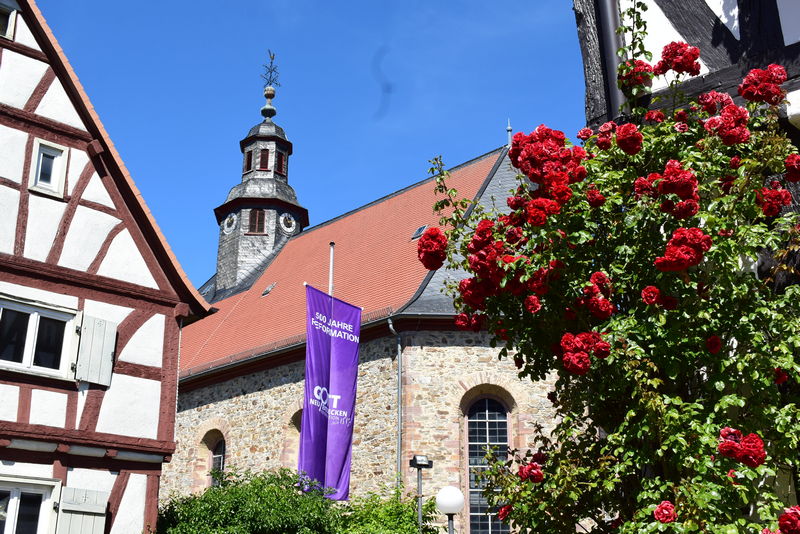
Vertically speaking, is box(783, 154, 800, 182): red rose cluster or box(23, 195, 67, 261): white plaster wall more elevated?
box(23, 195, 67, 261): white plaster wall

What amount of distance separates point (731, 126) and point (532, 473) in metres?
2.44

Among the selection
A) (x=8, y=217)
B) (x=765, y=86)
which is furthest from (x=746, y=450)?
(x=8, y=217)

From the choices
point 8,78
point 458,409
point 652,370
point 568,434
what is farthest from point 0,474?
point 458,409

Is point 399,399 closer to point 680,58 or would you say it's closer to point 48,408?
point 48,408

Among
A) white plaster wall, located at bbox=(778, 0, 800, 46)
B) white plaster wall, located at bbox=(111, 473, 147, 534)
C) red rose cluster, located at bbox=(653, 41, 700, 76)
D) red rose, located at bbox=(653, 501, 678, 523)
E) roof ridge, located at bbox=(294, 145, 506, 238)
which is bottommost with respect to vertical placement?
red rose, located at bbox=(653, 501, 678, 523)

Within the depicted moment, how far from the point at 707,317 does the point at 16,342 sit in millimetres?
7394

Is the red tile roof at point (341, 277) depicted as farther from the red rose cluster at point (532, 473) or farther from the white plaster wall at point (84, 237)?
the red rose cluster at point (532, 473)

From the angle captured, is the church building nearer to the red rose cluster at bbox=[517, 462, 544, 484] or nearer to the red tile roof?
the red tile roof

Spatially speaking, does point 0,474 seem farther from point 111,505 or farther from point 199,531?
point 199,531

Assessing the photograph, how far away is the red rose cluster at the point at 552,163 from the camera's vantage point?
18.3 feet

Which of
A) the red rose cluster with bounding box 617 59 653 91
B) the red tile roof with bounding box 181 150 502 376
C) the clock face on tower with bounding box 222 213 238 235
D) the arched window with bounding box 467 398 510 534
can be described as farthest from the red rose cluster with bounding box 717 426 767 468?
the clock face on tower with bounding box 222 213 238 235

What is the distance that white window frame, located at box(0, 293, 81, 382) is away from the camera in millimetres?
9734

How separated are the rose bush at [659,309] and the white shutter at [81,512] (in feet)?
17.3

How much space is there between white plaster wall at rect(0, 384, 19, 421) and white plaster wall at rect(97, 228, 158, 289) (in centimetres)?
181
